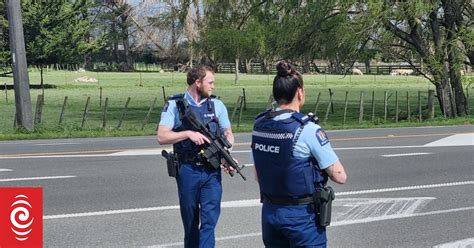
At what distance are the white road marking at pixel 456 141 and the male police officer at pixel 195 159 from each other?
11.3 metres

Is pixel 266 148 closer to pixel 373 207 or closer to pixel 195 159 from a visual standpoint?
pixel 195 159

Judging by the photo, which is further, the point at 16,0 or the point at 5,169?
the point at 16,0

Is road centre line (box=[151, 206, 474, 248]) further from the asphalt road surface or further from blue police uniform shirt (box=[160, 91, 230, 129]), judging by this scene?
blue police uniform shirt (box=[160, 91, 230, 129])

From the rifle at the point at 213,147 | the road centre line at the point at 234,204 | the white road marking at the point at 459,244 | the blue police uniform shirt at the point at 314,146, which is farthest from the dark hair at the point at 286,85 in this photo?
the road centre line at the point at 234,204

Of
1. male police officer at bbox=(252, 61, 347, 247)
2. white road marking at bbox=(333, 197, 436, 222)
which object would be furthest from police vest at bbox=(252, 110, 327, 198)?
white road marking at bbox=(333, 197, 436, 222)

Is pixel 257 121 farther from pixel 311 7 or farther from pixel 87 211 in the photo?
pixel 311 7

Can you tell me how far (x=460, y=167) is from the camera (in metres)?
12.6

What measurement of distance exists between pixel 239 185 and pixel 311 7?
17295 millimetres

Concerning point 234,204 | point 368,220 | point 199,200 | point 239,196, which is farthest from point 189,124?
point 239,196

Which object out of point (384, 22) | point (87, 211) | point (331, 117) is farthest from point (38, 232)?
point (331, 117)

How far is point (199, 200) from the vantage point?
6035mm

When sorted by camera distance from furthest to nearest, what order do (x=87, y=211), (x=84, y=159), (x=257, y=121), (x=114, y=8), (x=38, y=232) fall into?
(x=114, y=8) < (x=84, y=159) < (x=87, y=211) < (x=38, y=232) < (x=257, y=121)

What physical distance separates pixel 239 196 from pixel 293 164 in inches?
226

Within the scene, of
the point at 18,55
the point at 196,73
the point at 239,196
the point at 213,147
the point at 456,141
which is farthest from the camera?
the point at 18,55
